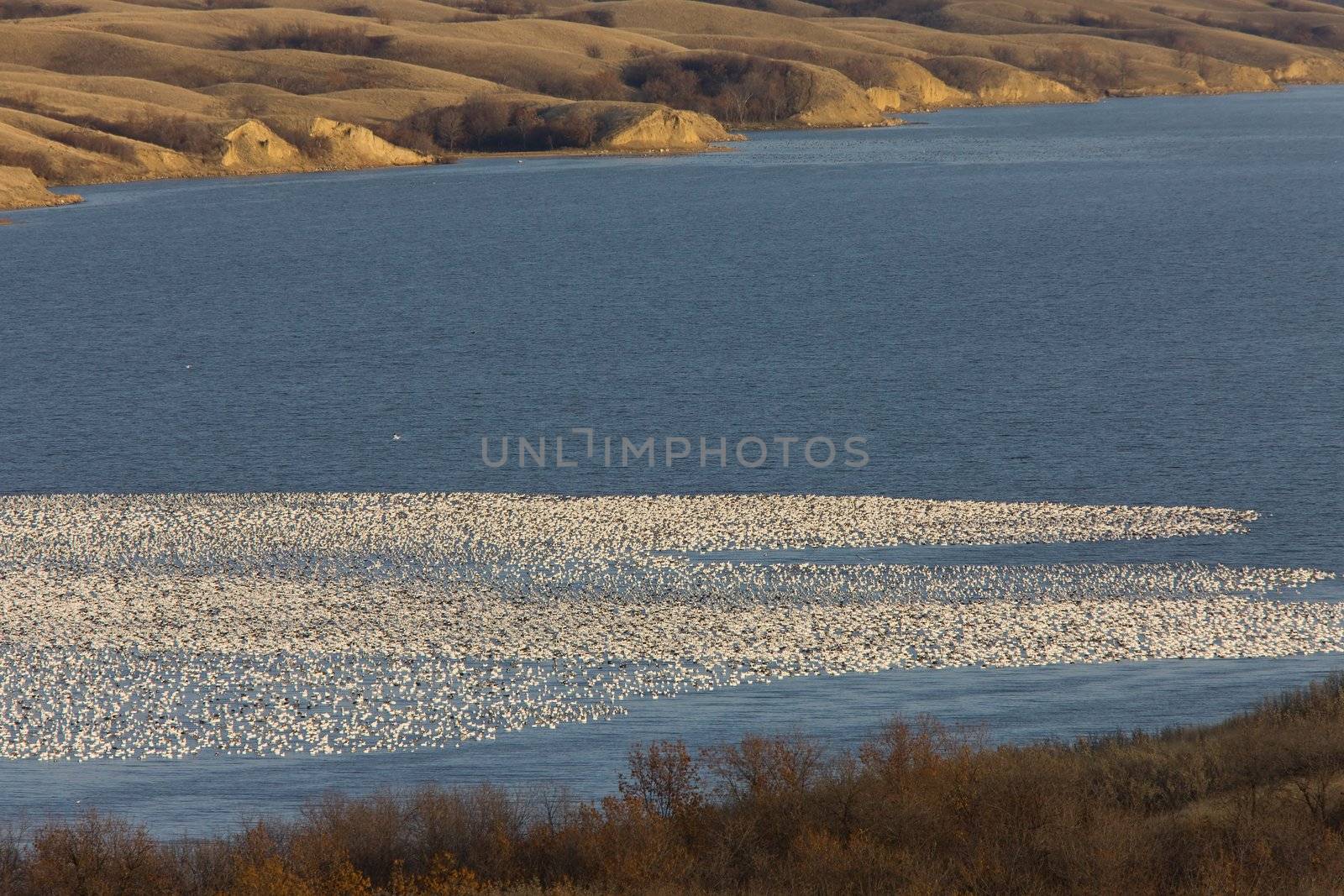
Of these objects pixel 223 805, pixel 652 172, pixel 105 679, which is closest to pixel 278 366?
pixel 105 679

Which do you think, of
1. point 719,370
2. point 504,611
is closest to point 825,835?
point 504,611

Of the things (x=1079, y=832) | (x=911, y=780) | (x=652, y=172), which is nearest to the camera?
(x=1079, y=832)

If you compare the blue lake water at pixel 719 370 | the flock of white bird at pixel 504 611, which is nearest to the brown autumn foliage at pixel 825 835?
the blue lake water at pixel 719 370

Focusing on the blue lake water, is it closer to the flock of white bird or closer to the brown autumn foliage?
the flock of white bird

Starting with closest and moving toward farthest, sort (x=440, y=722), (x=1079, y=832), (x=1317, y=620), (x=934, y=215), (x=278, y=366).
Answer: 1. (x=1079, y=832)
2. (x=440, y=722)
3. (x=1317, y=620)
4. (x=278, y=366)
5. (x=934, y=215)

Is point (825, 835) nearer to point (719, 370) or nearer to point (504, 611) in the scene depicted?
point (504, 611)

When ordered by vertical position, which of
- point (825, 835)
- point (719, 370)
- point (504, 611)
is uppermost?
point (825, 835)

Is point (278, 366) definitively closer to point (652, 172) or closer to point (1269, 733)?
point (1269, 733)
